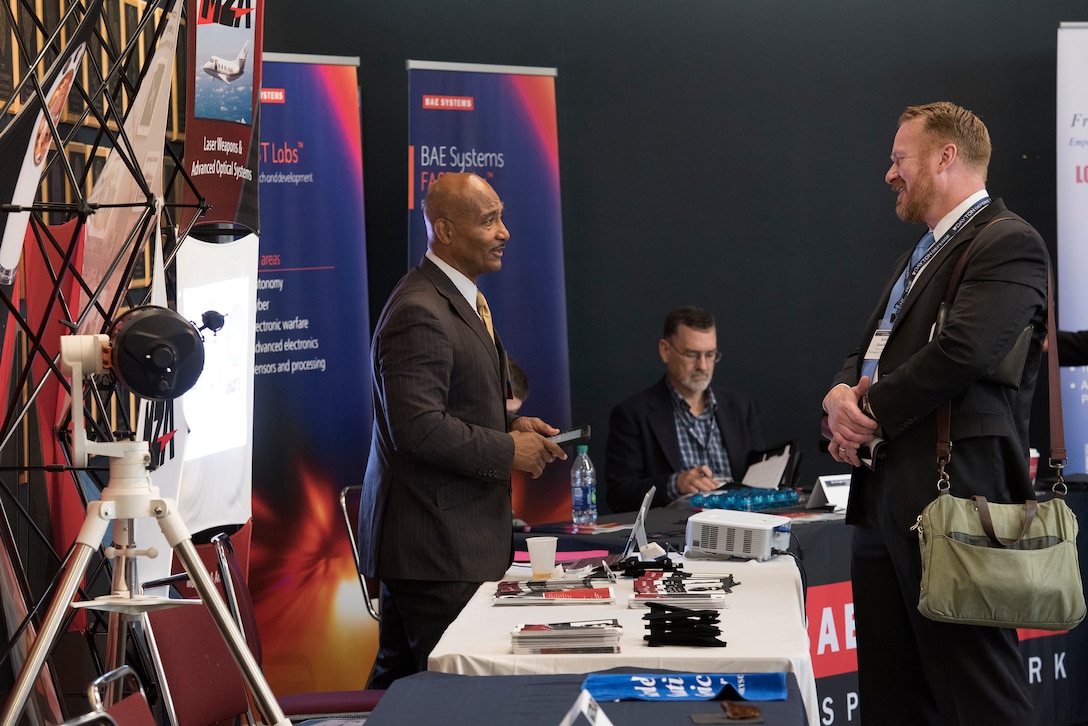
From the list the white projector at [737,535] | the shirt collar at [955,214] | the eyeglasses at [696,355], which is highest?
the shirt collar at [955,214]

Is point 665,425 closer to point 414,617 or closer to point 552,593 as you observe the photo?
point 414,617

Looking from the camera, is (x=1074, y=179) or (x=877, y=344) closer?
(x=877, y=344)

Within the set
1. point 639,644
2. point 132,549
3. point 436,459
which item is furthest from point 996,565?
point 132,549

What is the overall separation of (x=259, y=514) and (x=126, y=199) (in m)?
2.22

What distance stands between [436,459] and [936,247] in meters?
1.28

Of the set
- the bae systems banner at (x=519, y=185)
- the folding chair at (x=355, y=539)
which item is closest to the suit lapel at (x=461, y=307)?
the folding chair at (x=355, y=539)

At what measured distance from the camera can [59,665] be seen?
321 centimetres

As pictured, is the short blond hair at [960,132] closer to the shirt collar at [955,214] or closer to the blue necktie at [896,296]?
the shirt collar at [955,214]

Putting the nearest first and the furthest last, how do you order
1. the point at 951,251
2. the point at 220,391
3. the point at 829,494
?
the point at 951,251, the point at 220,391, the point at 829,494

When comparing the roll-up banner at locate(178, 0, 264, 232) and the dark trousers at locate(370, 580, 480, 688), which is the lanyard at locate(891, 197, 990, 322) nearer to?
the dark trousers at locate(370, 580, 480, 688)

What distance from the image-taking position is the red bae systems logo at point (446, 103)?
16.5ft

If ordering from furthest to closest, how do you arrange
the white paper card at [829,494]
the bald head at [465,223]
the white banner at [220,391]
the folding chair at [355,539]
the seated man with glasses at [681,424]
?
1. the seated man with glasses at [681,424]
2. the white paper card at [829,494]
3. the folding chair at [355,539]
4. the white banner at [220,391]
5. the bald head at [465,223]

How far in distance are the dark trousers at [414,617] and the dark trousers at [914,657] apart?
0.94 metres

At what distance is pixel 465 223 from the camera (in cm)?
311
